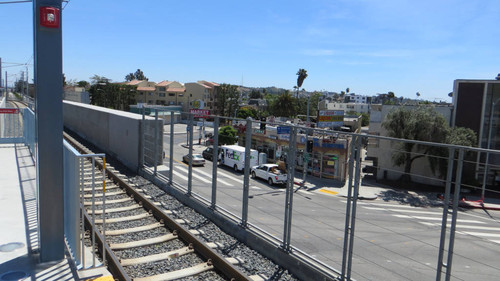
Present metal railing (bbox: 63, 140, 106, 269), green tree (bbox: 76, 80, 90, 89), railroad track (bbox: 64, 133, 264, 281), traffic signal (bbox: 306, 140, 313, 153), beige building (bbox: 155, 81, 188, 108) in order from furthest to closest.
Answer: green tree (bbox: 76, 80, 90, 89), beige building (bbox: 155, 81, 188, 108), traffic signal (bbox: 306, 140, 313, 153), railroad track (bbox: 64, 133, 264, 281), metal railing (bbox: 63, 140, 106, 269)

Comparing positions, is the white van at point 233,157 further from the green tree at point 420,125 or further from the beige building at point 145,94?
the beige building at point 145,94

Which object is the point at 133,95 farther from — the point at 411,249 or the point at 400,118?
the point at 411,249

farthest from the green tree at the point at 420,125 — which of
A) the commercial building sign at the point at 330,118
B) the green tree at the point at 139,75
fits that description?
the green tree at the point at 139,75

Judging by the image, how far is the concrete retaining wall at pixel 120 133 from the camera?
42.0 feet

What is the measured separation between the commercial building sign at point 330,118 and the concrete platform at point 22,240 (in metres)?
39.5

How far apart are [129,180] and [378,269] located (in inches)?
317

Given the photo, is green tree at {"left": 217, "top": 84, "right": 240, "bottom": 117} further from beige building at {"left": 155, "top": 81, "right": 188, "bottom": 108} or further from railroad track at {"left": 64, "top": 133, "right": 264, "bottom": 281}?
railroad track at {"left": 64, "top": 133, "right": 264, "bottom": 281}

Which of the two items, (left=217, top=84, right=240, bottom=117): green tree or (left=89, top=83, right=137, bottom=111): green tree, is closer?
(left=89, top=83, right=137, bottom=111): green tree

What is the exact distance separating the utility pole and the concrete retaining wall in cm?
657

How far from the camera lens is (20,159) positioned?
13312mm

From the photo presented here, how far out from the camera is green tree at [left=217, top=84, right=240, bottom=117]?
94062mm

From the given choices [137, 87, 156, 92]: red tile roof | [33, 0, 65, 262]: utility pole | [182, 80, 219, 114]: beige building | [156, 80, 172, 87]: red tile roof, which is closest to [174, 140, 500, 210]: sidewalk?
[33, 0, 65, 262]: utility pole

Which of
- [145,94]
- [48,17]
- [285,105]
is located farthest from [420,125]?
[145,94]

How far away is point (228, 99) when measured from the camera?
95750 millimetres
